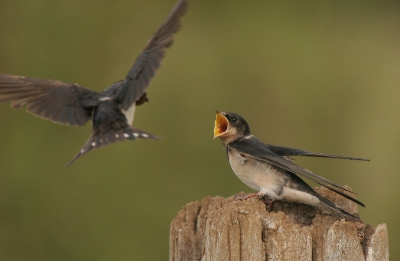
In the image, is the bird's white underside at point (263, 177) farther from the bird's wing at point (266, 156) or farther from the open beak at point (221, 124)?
the open beak at point (221, 124)

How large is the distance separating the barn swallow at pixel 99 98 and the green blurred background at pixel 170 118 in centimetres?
185

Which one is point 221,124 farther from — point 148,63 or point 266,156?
point 148,63

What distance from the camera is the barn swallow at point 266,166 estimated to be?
402 cm

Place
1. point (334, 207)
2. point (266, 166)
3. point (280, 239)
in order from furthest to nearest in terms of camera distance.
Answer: point (266, 166)
point (334, 207)
point (280, 239)

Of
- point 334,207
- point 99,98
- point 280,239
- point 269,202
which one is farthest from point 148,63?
point 280,239

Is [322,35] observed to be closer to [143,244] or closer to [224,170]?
[224,170]

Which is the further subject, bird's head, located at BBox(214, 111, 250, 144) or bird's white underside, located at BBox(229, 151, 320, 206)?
bird's head, located at BBox(214, 111, 250, 144)

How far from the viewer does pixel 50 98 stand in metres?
5.40

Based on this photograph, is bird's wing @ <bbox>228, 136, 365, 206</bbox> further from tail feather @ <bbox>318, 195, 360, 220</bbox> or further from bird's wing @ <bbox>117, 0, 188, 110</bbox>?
bird's wing @ <bbox>117, 0, 188, 110</bbox>

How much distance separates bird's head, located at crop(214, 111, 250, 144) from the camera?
181 inches

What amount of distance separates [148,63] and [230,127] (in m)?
1.08

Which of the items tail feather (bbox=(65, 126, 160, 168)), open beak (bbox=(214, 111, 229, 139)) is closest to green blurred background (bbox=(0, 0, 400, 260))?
tail feather (bbox=(65, 126, 160, 168))

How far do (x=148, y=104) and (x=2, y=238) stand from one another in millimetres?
1826

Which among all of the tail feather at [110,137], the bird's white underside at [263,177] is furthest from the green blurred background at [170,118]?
the bird's white underside at [263,177]
